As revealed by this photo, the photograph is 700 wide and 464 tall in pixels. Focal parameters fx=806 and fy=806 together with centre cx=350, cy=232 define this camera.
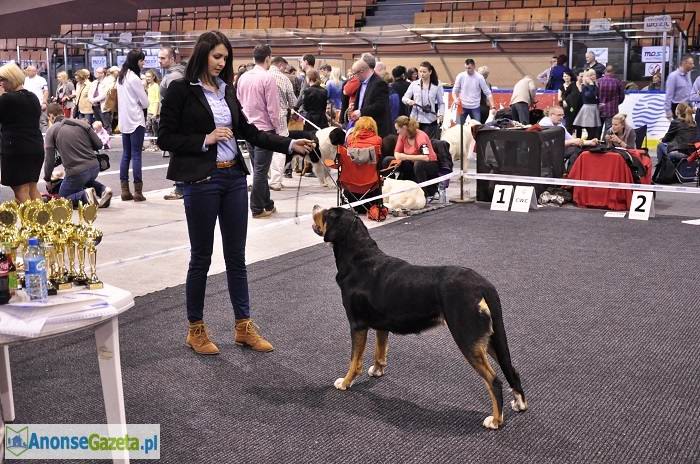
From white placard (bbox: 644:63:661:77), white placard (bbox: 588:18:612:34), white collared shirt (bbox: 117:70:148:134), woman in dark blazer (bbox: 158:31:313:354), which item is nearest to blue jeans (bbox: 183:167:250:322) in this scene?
woman in dark blazer (bbox: 158:31:313:354)

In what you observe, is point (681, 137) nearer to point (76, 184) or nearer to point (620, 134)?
point (620, 134)

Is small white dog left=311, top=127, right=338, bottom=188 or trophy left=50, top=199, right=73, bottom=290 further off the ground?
trophy left=50, top=199, right=73, bottom=290

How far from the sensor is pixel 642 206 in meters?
7.71

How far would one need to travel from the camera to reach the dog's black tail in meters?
3.08

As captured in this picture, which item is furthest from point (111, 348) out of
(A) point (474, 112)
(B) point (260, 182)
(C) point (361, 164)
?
(A) point (474, 112)

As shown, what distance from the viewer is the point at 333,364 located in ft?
12.7

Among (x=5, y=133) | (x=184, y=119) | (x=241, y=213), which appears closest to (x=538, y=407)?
(x=241, y=213)

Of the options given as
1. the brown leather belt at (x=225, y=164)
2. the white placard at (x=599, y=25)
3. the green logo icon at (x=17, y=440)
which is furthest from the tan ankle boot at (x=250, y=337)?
the white placard at (x=599, y=25)

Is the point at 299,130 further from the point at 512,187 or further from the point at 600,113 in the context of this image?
the point at 600,113

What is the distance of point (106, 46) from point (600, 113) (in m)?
13.7

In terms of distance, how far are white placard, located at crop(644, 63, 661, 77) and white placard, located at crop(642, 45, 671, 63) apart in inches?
2.8

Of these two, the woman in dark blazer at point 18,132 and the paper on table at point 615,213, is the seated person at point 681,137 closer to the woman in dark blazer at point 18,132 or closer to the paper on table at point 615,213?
the paper on table at point 615,213

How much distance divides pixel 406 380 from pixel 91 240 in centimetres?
158

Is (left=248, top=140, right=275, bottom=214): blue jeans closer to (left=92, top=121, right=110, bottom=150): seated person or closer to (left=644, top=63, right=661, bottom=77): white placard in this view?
(left=92, top=121, right=110, bottom=150): seated person
